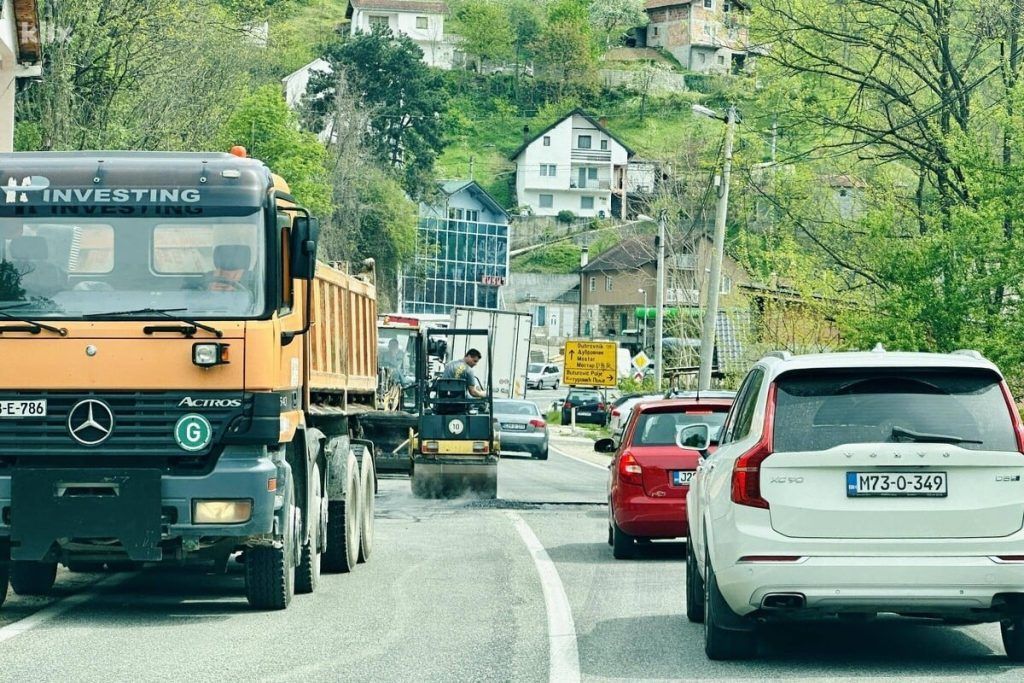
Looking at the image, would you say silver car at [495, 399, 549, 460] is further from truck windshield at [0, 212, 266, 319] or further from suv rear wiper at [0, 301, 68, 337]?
suv rear wiper at [0, 301, 68, 337]

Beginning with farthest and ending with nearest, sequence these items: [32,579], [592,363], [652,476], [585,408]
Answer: [585,408] < [592,363] < [652,476] < [32,579]

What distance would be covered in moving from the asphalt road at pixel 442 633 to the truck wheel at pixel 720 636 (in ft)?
0.37

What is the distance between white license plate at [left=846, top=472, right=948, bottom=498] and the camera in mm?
9094

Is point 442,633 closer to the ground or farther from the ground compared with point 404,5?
closer to the ground

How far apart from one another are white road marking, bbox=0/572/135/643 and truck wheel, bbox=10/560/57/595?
259 millimetres

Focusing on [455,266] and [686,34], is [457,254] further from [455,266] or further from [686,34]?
[686,34]

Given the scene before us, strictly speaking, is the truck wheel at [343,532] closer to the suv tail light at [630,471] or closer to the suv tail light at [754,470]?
the suv tail light at [630,471]

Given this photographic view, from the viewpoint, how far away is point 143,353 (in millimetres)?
10930

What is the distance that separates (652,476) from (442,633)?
19.5ft

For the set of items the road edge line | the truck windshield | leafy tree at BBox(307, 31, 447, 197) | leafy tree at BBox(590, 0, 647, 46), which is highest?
leafy tree at BBox(590, 0, 647, 46)

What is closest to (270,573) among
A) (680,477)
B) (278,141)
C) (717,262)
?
(680,477)

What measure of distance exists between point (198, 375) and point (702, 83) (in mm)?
169596

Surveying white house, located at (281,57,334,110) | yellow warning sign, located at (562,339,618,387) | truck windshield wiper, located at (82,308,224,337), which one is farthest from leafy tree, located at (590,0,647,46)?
truck windshield wiper, located at (82,308,224,337)

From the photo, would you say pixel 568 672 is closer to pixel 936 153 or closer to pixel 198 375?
pixel 198 375
